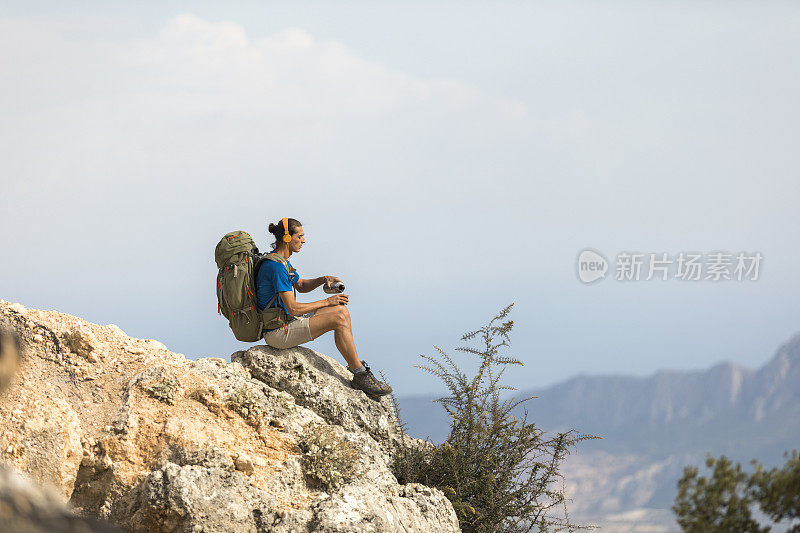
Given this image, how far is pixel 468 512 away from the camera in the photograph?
9992mm

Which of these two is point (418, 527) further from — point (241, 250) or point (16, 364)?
point (16, 364)

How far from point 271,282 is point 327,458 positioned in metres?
2.69

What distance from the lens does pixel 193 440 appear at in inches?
335

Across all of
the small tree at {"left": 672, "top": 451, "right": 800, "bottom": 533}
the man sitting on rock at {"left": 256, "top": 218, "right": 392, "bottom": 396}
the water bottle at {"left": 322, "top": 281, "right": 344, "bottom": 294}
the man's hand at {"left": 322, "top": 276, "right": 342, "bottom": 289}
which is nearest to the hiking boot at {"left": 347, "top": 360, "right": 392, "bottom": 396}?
the man sitting on rock at {"left": 256, "top": 218, "right": 392, "bottom": 396}

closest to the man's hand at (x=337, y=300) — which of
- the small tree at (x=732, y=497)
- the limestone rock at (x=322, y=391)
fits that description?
the limestone rock at (x=322, y=391)

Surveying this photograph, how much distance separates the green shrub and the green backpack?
1863 millimetres

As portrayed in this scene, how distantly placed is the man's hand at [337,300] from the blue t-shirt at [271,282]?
568 millimetres

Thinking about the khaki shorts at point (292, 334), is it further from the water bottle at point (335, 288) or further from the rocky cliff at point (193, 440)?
the water bottle at point (335, 288)

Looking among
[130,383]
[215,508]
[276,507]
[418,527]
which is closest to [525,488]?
[418,527]

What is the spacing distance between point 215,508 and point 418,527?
91.3 inches

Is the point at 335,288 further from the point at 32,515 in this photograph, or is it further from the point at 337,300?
the point at 32,515

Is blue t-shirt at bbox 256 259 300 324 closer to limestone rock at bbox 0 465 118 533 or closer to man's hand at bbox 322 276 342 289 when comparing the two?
man's hand at bbox 322 276 342 289

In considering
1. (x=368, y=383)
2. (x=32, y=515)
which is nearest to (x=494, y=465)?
(x=368, y=383)

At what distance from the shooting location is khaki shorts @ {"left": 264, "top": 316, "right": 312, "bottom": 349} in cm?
1055
